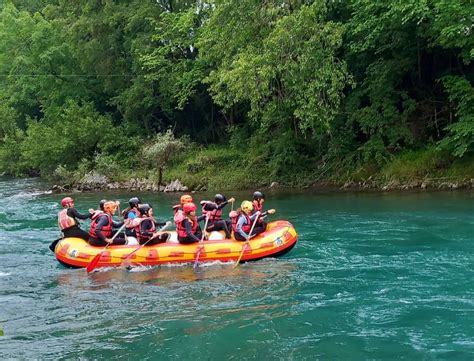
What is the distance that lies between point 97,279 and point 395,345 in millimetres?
5996

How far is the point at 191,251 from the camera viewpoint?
431 inches

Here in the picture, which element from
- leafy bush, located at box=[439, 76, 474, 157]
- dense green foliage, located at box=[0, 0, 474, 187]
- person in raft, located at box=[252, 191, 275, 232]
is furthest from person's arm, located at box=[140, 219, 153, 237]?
leafy bush, located at box=[439, 76, 474, 157]

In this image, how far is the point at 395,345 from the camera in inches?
260

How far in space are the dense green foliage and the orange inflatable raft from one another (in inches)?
279

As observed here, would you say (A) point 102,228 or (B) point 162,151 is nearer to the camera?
(A) point 102,228

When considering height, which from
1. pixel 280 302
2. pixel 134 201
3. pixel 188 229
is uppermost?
pixel 134 201

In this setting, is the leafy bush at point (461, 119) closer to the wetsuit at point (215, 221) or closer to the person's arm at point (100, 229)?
the wetsuit at point (215, 221)

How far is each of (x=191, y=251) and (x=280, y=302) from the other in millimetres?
3048

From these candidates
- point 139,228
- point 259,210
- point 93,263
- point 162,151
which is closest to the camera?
point 93,263

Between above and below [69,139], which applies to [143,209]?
below

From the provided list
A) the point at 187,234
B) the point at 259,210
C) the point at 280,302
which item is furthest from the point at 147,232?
the point at 280,302

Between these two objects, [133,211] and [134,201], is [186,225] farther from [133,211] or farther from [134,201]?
[133,211]

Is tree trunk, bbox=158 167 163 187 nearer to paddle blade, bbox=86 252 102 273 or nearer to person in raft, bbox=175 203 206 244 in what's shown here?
person in raft, bbox=175 203 206 244

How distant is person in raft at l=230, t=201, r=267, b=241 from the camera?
1119 cm
